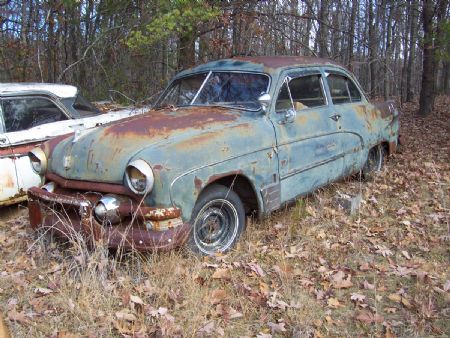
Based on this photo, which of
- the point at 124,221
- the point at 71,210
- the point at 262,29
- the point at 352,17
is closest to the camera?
the point at 124,221

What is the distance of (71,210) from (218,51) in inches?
328

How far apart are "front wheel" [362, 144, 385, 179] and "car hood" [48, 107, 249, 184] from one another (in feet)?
8.89

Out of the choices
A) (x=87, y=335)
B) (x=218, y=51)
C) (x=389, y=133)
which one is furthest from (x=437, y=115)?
(x=87, y=335)

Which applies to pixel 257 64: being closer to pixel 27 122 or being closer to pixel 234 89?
pixel 234 89

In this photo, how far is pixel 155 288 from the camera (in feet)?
11.6

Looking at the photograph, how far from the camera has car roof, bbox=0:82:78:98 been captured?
5758 mm

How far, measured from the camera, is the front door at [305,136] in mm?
4797

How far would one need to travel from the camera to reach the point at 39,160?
453 centimetres

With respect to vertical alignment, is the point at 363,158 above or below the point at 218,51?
below

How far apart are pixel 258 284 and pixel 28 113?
12.5 feet

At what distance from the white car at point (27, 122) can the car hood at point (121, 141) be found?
2.44 ft

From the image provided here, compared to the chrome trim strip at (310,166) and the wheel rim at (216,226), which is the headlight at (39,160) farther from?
the chrome trim strip at (310,166)

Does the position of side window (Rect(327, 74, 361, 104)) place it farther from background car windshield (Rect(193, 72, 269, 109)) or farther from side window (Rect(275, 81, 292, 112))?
background car windshield (Rect(193, 72, 269, 109))

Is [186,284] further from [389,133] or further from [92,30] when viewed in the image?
[92,30]
